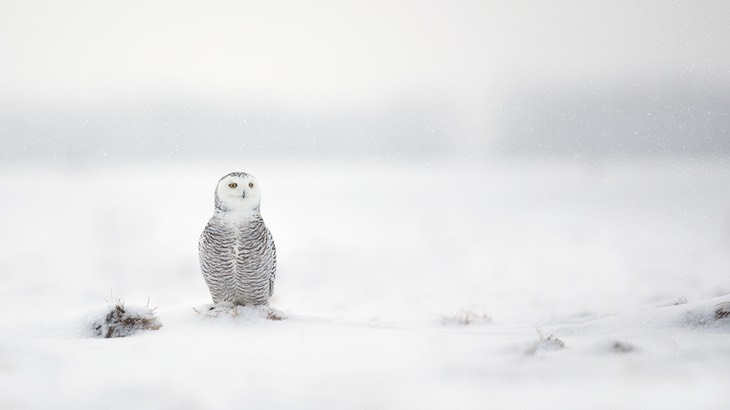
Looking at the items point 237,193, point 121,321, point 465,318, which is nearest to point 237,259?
point 237,193

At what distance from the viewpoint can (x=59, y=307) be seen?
672 centimetres

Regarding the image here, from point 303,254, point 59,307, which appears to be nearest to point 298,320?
point 59,307

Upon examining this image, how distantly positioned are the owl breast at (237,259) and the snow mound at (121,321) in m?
0.68

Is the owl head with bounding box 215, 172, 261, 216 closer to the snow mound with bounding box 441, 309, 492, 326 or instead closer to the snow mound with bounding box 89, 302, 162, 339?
the snow mound with bounding box 89, 302, 162, 339

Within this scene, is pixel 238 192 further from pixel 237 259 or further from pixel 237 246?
pixel 237 259

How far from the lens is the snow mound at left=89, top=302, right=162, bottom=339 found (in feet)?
12.2

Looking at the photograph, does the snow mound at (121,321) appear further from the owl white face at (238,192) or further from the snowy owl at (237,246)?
→ the owl white face at (238,192)

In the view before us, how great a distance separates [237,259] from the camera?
175 inches

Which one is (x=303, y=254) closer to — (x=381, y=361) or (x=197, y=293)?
(x=197, y=293)

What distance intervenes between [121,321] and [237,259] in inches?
38.1

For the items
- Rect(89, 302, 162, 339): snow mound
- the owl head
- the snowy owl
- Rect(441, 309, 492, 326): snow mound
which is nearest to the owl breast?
the snowy owl

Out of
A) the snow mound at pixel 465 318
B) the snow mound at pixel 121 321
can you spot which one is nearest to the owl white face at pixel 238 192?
the snow mound at pixel 121 321

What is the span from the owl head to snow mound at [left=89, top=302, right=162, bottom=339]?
0.93 m

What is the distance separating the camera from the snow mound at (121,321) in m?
3.73
